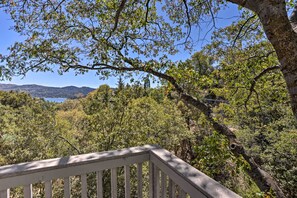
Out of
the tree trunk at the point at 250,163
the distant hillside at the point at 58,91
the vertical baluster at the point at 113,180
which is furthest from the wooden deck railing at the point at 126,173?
the distant hillside at the point at 58,91

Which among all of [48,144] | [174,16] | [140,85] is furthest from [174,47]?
[48,144]

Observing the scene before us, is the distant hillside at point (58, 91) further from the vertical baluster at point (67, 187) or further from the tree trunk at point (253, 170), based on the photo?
the vertical baluster at point (67, 187)

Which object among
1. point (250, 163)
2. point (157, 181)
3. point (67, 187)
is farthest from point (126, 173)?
point (250, 163)

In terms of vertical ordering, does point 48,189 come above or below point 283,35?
below

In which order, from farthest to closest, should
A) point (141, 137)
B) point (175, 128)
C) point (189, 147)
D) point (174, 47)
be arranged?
point (189, 147), point (175, 128), point (141, 137), point (174, 47)

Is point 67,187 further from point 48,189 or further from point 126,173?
point 126,173

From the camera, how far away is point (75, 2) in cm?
330

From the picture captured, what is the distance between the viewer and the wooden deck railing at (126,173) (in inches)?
37.8

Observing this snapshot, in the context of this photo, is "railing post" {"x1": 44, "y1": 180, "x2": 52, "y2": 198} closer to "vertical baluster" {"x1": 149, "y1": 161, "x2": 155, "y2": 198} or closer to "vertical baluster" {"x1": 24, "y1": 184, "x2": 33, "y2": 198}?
"vertical baluster" {"x1": 24, "y1": 184, "x2": 33, "y2": 198}

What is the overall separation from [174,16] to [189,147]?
7.78 m

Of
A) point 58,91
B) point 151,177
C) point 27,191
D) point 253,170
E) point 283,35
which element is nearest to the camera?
point 27,191

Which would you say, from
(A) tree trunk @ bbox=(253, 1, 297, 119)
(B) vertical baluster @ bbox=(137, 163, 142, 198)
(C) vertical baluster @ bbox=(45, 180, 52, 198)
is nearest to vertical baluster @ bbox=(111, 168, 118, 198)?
(B) vertical baluster @ bbox=(137, 163, 142, 198)

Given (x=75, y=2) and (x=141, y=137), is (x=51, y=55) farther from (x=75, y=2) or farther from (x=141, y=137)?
(x=141, y=137)

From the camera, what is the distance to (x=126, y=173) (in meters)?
1.38
